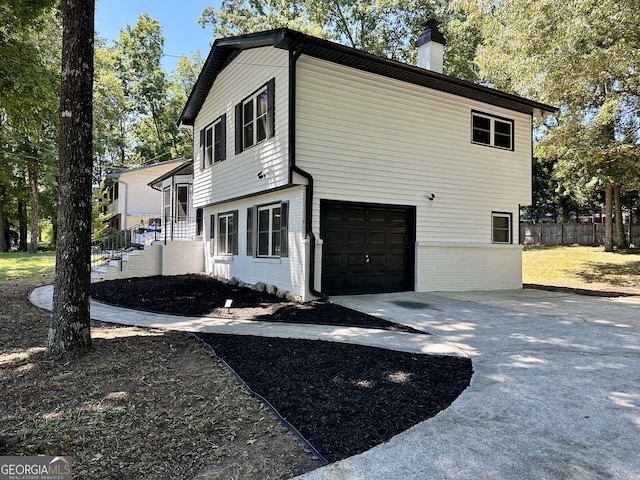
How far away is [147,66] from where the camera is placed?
33469 mm

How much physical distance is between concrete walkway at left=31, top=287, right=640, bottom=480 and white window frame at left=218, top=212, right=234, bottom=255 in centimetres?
482

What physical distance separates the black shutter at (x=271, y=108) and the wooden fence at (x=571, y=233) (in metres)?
18.2

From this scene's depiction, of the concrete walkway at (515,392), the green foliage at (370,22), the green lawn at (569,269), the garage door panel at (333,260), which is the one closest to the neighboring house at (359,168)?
the garage door panel at (333,260)

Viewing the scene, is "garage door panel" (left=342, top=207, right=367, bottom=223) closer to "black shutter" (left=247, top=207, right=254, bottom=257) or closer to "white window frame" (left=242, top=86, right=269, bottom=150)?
"white window frame" (left=242, top=86, right=269, bottom=150)

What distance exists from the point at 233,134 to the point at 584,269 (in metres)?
14.8

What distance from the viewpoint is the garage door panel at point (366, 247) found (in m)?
9.02

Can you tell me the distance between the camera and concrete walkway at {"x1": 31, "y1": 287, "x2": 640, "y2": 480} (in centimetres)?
242

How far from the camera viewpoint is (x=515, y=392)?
3.61 metres

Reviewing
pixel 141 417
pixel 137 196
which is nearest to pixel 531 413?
pixel 141 417

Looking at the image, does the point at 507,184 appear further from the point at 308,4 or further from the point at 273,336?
the point at 308,4

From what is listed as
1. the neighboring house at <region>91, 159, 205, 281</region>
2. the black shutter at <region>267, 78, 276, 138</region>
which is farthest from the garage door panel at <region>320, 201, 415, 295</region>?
the neighboring house at <region>91, 159, 205, 281</region>

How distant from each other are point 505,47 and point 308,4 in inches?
636

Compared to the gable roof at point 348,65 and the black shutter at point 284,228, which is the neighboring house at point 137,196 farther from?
the black shutter at point 284,228

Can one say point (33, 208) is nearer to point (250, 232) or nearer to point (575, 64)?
point (250, 232)
